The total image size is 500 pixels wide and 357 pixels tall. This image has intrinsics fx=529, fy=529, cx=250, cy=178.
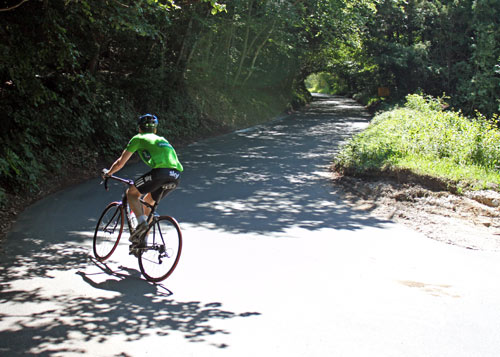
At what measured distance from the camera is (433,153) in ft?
45.4

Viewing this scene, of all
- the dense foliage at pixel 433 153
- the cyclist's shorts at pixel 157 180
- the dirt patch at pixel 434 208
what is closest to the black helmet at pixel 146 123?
the cyclist's shorts at pixel 157 180

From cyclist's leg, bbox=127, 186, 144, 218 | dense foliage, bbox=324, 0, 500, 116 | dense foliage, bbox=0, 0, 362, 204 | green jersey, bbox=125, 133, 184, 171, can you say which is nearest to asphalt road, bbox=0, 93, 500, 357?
cyclist's leg, bbox=127, 186, 144, 218

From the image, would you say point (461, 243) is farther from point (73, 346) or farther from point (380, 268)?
point (73, 346)

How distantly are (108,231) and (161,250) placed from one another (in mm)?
1346

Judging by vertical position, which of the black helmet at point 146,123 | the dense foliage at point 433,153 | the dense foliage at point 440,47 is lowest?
the dense foliage at point 433,153

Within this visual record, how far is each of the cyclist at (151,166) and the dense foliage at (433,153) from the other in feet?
23.1

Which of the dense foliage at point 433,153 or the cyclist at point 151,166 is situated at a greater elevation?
the cyclist at point 151,166

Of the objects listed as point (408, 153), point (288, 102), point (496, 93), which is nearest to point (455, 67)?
point (496, 93)

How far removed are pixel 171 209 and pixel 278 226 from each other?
235cm

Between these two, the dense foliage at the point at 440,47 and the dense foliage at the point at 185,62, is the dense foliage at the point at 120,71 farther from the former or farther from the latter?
the dense foliage at the point at 440,47

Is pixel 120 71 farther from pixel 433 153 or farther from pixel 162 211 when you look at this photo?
pixel 433 153

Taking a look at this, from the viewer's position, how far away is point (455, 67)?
37344 mm

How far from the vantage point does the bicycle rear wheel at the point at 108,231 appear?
7289mm

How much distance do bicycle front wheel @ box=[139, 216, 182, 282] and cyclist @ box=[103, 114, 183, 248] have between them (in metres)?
0.17
